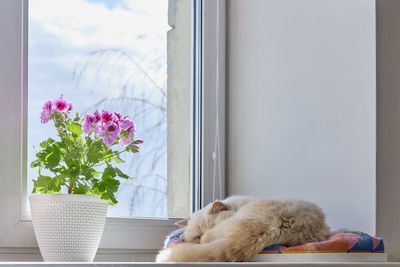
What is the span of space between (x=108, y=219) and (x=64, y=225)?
27cm

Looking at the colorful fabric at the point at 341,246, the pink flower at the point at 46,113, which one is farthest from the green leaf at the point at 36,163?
the colorful fabric at the point at 341,246

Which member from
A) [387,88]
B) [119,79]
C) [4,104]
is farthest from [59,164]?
[387,88]

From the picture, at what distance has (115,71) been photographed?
6.79 feet

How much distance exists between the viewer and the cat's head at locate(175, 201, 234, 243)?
1671 millimetres

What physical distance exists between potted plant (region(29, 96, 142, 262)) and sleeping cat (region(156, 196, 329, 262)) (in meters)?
0.29

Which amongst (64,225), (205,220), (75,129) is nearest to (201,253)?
(205,220)

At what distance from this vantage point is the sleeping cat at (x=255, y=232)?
1.43m

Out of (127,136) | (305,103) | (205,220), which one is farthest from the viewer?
(305,103)

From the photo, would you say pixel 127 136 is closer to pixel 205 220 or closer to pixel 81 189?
pixel 81 189

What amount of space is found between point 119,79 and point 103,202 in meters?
0.48

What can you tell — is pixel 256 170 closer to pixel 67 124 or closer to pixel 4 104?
pixel 67 124

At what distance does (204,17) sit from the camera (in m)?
2.21

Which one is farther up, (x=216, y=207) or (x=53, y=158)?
(x=53, y=158)

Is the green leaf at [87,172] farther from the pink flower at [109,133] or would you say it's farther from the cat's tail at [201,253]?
the cat's tail at [201,253]
